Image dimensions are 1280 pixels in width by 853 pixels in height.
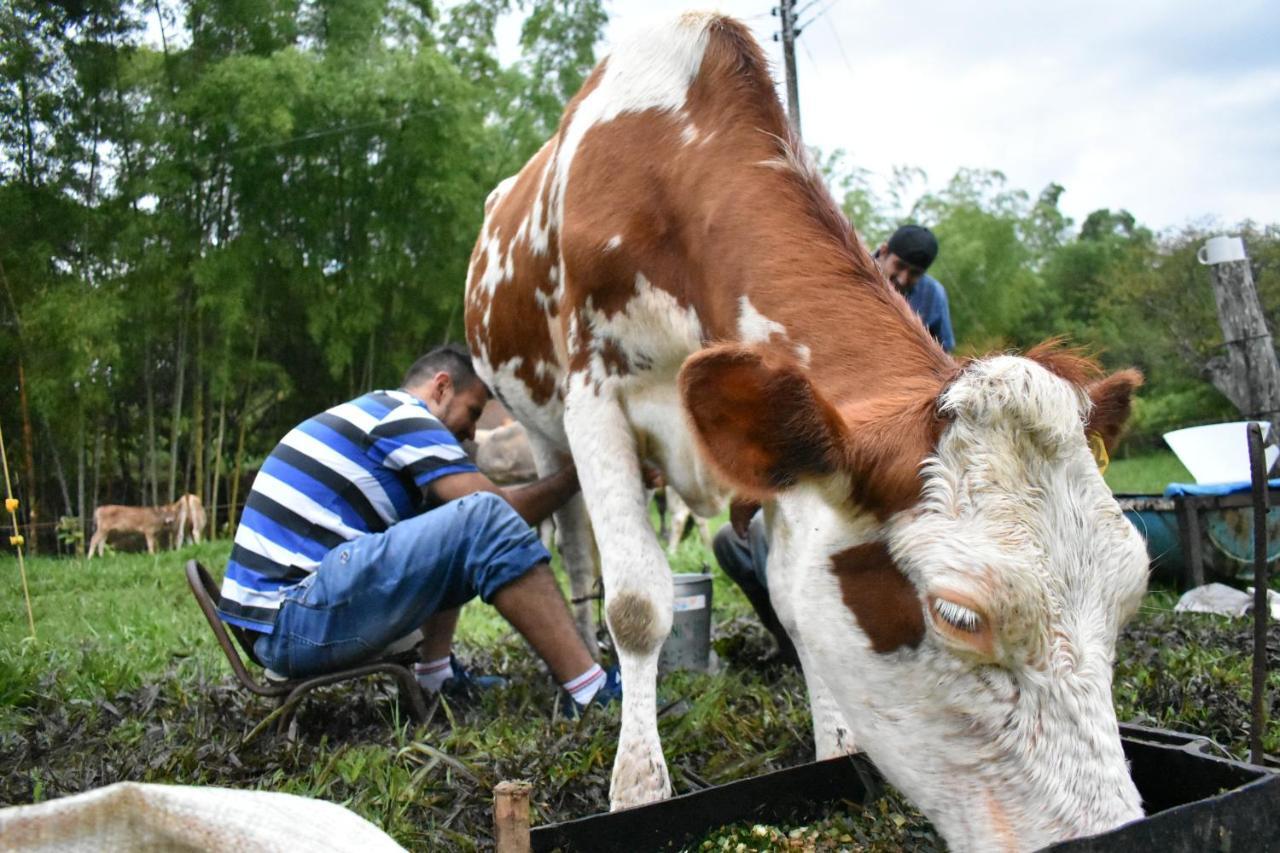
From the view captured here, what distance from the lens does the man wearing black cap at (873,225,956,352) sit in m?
4.62

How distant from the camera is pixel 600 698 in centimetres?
326

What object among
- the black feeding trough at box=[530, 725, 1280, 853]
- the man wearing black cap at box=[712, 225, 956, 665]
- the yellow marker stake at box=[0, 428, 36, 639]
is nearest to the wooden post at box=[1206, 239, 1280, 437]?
the man wearing black cap at box=[712, 225, 956, 665]

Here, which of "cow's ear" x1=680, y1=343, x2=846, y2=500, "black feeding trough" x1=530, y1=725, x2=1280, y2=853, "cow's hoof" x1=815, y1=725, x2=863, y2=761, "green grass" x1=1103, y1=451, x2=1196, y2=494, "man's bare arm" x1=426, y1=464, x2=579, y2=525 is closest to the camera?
"black feeding trough" x1=530, y1=725, x2=1280, y2=853

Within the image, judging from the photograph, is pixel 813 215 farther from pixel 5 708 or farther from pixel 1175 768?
pixel 5 708

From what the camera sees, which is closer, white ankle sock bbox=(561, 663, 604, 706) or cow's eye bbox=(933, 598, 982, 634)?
cow's eye bbox=(933, 598, 982, 634)

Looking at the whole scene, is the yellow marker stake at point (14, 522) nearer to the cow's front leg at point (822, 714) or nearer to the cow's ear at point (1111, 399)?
the cow's front leg at point (822, 714)

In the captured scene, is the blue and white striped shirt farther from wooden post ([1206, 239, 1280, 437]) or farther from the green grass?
the green grass

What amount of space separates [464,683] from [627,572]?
1.41 m

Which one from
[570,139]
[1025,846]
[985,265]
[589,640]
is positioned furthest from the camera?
[985,265]

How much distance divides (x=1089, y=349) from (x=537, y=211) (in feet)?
6.26

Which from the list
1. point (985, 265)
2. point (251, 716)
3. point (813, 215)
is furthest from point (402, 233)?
point (985, 265)

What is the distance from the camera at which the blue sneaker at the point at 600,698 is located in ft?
10.4

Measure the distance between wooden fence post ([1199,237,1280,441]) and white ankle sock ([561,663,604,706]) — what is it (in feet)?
16.6

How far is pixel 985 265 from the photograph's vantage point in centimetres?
2527
